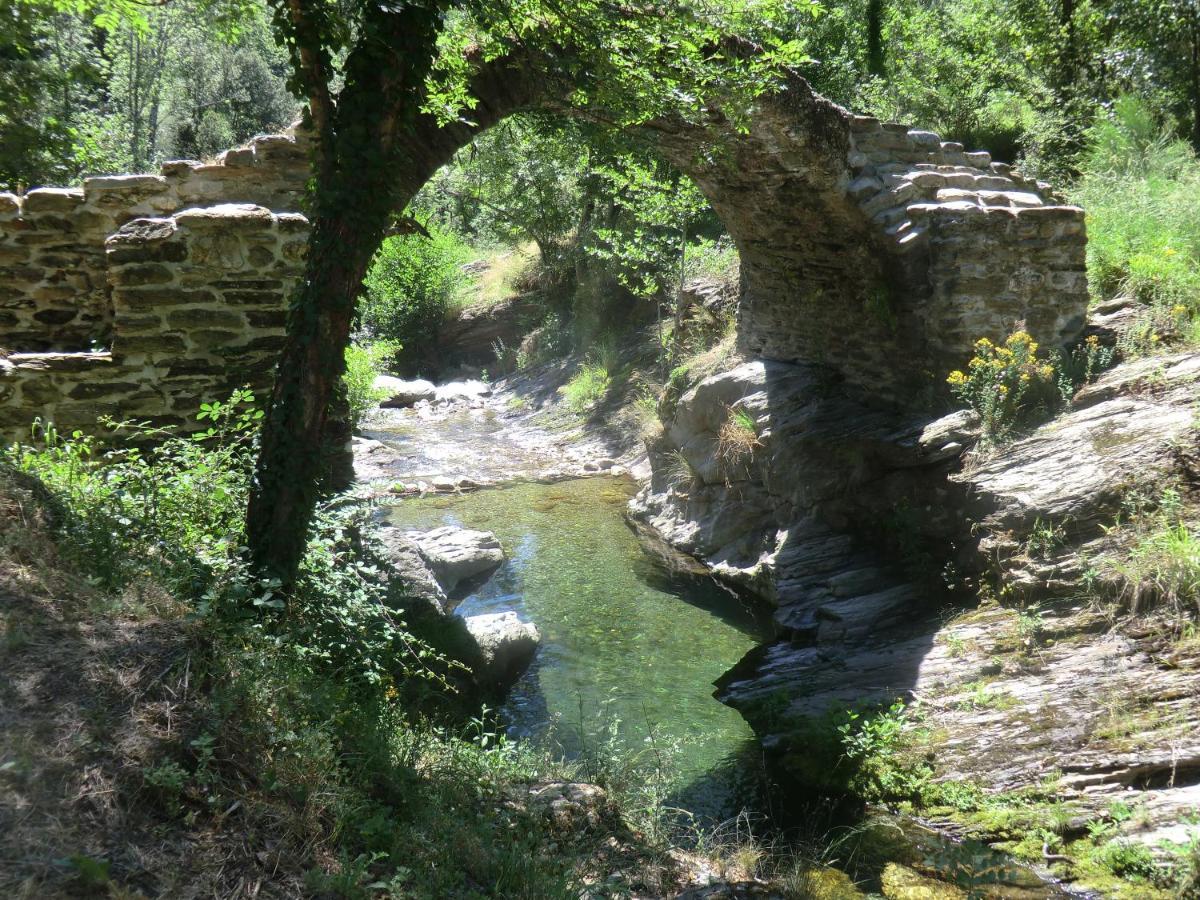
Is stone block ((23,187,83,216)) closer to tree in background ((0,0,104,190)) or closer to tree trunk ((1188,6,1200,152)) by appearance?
tree in background ((0,0,104,190))

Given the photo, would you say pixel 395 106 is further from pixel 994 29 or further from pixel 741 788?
pixel 994 29

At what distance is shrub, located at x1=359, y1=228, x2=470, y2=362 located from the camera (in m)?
19.2

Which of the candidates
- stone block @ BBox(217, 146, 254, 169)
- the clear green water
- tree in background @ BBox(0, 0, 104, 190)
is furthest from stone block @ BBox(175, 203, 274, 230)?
the clear green water

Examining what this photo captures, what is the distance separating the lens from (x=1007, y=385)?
6.69m

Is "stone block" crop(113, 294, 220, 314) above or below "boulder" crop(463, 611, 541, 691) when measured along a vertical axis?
above

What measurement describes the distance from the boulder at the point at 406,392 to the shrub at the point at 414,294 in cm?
249

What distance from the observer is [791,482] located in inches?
317

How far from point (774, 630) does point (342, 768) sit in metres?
4.79

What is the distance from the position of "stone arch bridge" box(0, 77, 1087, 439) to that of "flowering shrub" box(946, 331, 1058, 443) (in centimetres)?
39

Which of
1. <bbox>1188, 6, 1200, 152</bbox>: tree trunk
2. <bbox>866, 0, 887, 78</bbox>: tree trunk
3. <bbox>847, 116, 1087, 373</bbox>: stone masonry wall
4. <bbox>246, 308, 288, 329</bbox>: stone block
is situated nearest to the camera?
<bbox>246, 308, 288, 329</bbox>: stone block

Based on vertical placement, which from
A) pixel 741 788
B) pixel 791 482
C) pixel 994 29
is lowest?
pixel 741 788

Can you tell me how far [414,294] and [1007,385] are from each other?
1536cm

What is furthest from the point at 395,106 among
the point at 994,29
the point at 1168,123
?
the point at 994,29

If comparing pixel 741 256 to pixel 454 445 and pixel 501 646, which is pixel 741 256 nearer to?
pixel 501 646
